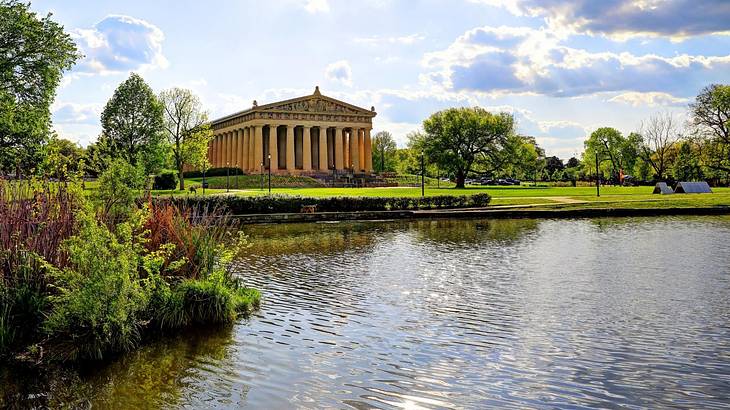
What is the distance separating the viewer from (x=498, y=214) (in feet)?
121

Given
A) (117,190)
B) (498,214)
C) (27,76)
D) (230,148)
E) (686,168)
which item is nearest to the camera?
(117,190)

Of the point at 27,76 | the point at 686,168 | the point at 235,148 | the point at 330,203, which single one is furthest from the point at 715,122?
the point at 235,148

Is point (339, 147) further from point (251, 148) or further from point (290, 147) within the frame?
point (251, 148)

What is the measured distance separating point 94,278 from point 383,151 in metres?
128

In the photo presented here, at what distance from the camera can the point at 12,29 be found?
32.7 m

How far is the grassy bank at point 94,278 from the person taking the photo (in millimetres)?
8859

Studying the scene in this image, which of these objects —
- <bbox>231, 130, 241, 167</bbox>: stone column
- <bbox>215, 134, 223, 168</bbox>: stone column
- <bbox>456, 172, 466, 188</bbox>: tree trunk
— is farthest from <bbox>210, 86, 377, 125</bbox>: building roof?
<bbox>456, 172, 466, 188</bbox>: tree trunk

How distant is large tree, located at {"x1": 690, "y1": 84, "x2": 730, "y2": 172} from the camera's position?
55375 millimetres

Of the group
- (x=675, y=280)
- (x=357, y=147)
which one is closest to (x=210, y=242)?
(x=675, y=280)

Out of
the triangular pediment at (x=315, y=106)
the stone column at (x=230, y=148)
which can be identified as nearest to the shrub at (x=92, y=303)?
the triangular pediment at (x=315, y=106)

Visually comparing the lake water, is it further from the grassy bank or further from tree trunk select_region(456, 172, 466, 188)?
tree trunk select_region(456, 172, 466, 188)

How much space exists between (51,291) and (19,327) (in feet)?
2.65

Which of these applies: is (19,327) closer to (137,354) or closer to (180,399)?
(137,354)

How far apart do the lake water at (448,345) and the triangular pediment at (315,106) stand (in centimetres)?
8213
